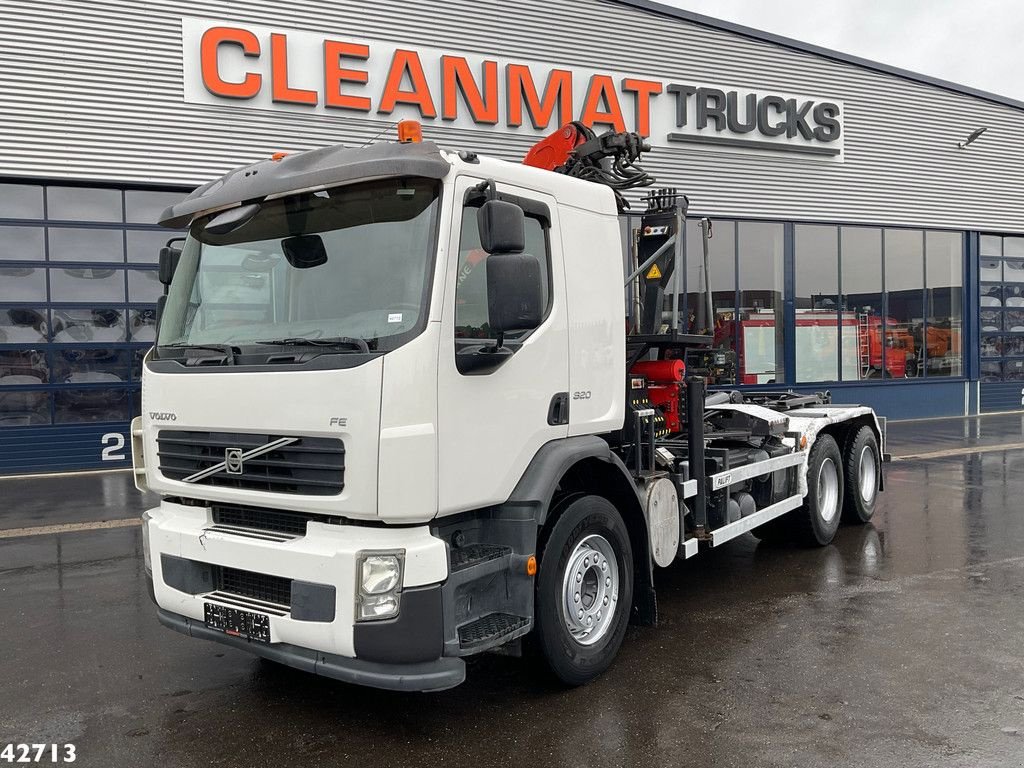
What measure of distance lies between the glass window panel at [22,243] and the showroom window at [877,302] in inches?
571

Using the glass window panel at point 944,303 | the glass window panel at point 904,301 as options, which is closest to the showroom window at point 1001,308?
the glass window panel at point 944,303

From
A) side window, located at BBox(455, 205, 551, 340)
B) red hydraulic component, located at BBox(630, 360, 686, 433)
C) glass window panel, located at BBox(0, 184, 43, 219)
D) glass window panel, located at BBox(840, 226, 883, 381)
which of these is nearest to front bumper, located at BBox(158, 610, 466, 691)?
side window, located at BBox(455, 205, 551, 340)

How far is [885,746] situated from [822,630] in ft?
5.22

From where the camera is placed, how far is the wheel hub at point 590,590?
14.2ft

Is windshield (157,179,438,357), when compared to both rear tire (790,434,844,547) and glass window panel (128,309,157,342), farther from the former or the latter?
glass window panel (128,309,157,342)

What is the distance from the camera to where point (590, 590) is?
180 inches

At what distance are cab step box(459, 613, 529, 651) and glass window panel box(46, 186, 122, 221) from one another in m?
11.8

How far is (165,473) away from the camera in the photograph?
4293 mm

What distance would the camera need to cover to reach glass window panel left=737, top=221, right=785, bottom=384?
17.8 m

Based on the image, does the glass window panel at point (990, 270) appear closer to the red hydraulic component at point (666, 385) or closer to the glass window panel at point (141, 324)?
the red hydraulic component at point (666, 385)

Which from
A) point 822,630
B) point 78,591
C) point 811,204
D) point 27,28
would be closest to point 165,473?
point 78,591

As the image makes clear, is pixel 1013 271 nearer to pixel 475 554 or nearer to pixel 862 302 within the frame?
pixel 862 302

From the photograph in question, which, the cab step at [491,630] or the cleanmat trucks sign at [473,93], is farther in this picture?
the cleanmat trucks sign at [473,93]

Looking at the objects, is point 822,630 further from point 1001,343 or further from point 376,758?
point 1001,343
